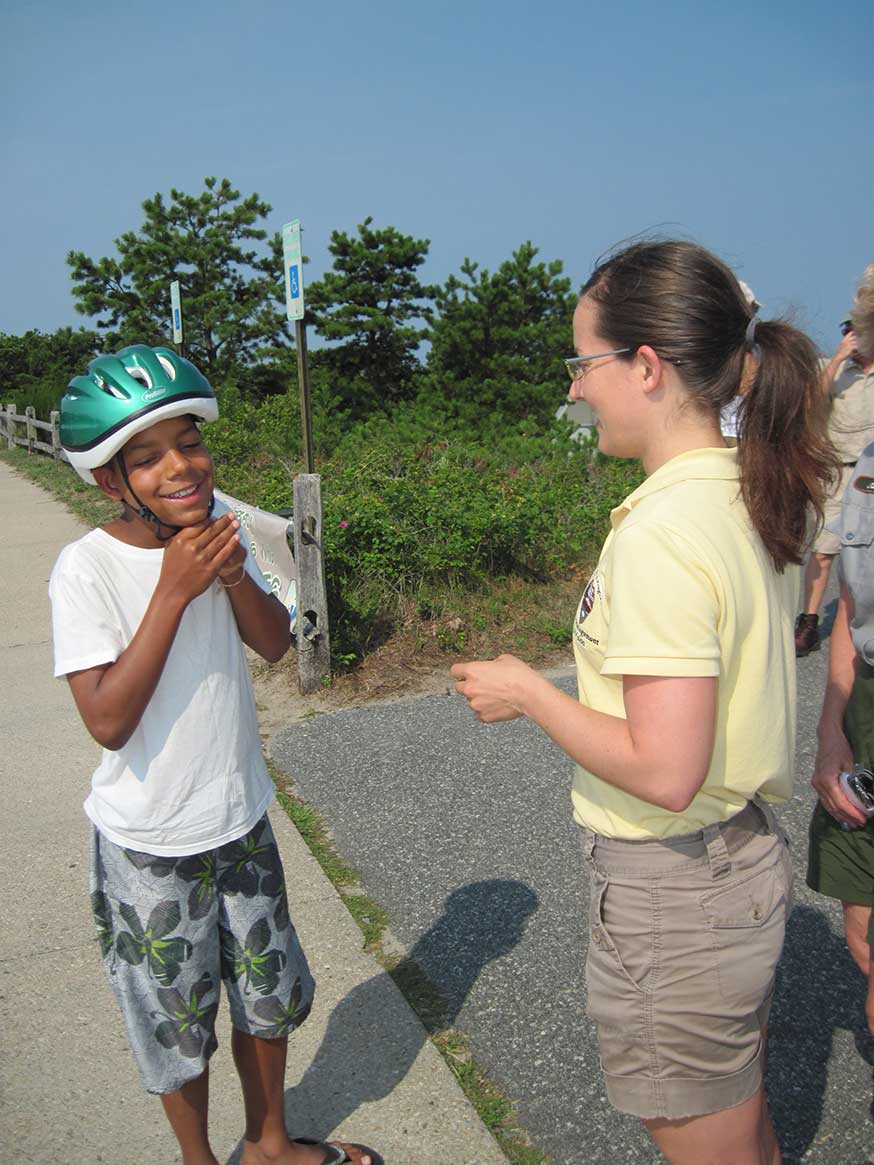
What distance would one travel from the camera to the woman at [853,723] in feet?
6.79

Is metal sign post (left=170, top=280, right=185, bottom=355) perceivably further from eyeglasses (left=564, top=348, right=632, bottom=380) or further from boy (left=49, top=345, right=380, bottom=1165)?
eyeglasses (left=564, top=348, right=632, bottom=380)

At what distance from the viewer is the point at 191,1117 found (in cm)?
200

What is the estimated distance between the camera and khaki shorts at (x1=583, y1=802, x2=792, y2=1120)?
1.54m

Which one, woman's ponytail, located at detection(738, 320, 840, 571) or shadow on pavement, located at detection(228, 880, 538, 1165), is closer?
woman's ponytail, located at detection(738, 320, 840, 571)

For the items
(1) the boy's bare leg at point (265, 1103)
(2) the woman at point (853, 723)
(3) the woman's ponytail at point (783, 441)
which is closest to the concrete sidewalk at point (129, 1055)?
(1) the boy's bare leg at point (265, 1103)

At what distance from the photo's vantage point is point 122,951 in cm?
190

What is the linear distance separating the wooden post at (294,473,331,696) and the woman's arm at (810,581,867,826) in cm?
323

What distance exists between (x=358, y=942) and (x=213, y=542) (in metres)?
1.68

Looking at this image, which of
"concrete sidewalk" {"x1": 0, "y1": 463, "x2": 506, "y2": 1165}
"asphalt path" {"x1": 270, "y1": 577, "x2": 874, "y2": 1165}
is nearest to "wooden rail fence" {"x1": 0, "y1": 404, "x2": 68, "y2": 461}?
"asphalt path" {"x1": 270, "y1": 577, "x2": 874, "y2": 1165}

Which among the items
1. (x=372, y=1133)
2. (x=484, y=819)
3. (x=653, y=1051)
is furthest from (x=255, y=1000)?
(x=484, y=819)

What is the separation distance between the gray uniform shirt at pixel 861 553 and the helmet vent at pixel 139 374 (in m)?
1.46

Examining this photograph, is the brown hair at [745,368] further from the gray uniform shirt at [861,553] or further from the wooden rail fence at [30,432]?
the wooden rail fence at [30,432]

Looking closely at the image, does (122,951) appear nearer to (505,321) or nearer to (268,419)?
(268,419)

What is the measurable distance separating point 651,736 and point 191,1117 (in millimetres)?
1311
